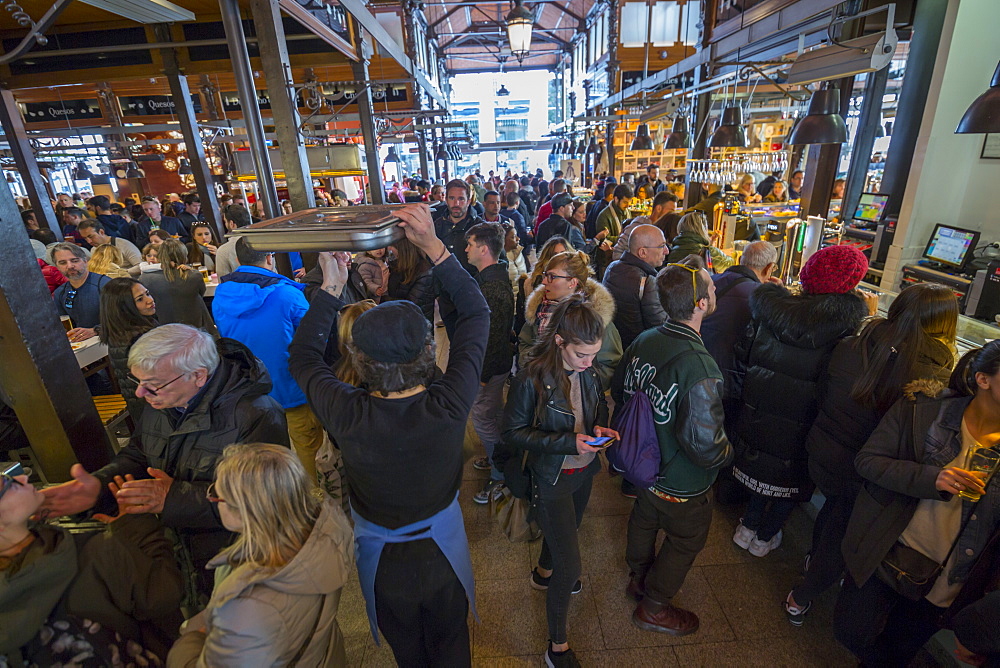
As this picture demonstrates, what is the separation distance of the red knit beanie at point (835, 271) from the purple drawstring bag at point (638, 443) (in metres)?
1.12

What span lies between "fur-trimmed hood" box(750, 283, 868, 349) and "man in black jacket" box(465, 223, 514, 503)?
1.55 meters

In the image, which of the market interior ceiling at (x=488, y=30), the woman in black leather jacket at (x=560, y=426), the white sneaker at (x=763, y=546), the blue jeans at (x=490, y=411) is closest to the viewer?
the woman in black leather jacket at (x=560, y=426)

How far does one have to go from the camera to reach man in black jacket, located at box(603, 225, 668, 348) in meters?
3.32

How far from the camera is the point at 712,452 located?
1.97 meters

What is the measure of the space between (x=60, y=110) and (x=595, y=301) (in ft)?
50.9

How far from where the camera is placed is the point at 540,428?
200 centimetres

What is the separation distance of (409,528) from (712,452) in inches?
50.3

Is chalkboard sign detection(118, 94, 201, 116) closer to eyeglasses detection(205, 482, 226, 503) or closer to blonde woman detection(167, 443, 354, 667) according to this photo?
eyeglasses detection(205, 482, 226, 503)

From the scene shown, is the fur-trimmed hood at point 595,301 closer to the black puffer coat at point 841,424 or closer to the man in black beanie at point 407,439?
the man in black beanie at point 407,439

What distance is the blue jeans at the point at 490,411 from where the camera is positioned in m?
3.21

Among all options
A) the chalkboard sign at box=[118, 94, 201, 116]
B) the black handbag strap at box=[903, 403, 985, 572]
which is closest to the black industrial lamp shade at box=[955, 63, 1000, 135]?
the black handbag strap at box=[903, 403, 985, 572]

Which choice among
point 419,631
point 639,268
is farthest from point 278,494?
point 639,268

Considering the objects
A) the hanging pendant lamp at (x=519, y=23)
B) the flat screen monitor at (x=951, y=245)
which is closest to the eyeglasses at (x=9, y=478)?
the hanging pendant lamp at (x=519, y=23)

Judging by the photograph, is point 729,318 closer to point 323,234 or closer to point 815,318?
point 815,318
